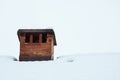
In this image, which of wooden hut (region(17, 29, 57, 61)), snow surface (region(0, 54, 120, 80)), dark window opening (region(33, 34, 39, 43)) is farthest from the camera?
dark window opening (region(33, 34, 39, 43))

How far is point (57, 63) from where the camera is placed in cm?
1041

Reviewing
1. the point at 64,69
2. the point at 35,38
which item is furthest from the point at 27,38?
the point at 64,69

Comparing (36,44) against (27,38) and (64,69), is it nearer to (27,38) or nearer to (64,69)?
(27,38)

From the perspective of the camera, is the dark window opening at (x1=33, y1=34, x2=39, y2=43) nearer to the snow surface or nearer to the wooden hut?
the wooden hut

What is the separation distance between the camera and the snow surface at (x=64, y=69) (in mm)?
9273

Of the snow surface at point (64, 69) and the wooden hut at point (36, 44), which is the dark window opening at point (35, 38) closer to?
the wooden hut at point (36, 44)

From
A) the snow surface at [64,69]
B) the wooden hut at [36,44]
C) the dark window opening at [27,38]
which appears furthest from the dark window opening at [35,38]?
the snow surface at [64,69]

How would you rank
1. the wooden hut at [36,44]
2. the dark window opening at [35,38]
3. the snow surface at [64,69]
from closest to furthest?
1. the snow surface at [64,69]
2. the wooden hut at [36,44]
3. the dark window opening at [35,38]

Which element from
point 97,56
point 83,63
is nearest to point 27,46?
point 83,63

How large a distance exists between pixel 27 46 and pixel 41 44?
1.43 feet

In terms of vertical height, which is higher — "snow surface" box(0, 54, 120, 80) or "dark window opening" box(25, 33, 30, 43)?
"dark window opening" box(25, 33, 30, 43)

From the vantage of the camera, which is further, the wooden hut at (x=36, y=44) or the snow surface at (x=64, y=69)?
the wooden hut at (x=36, y=44)

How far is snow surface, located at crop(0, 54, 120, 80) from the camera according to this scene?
365 inches

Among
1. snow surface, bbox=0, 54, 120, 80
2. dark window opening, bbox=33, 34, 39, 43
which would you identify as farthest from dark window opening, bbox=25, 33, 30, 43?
snow surface, bbox=0, 54, 120, 80
